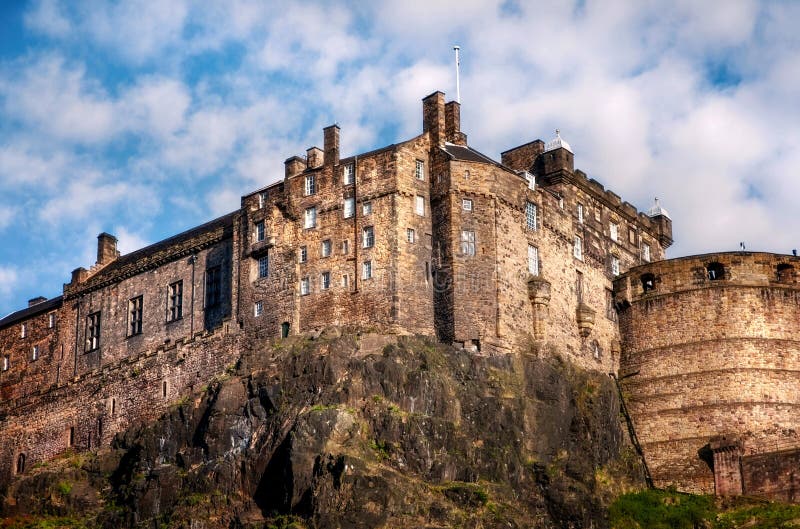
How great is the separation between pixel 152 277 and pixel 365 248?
19.5 m

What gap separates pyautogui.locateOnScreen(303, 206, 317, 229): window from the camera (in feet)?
271

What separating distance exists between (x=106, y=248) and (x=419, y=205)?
3261cm

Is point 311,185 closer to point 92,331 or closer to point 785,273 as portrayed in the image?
point 92,331

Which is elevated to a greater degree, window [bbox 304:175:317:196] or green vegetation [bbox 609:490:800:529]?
window [bbox 304:175:317:196]

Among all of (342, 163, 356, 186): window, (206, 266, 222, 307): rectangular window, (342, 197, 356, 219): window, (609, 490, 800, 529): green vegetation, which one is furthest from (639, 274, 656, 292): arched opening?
(206, 266, 222, 307): rectangular window

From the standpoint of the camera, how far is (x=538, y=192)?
3364 inches

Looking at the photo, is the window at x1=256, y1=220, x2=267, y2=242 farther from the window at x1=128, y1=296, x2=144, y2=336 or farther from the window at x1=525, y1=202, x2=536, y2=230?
the window at x1=525, y1=202, x2=536, y2=230

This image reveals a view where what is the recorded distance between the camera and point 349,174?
82.3 m

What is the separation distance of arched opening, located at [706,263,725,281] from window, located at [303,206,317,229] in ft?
80.9

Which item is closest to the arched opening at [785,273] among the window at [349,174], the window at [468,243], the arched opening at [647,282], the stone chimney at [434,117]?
the arched opening at [647,282]

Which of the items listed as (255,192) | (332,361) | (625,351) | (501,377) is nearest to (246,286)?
(255,192)

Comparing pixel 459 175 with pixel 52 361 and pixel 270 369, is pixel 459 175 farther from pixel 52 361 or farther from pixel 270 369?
pixel 52 361

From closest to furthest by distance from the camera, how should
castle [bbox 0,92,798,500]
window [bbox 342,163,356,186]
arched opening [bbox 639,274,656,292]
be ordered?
castle [bbox 0,92,798,500] → window [bbox 342,163,356,186] → arched opening [bbox 639,274,656,292]

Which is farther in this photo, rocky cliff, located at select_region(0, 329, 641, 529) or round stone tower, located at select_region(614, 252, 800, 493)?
round stone tower, located at select_region(614, 252, 800, 493)
